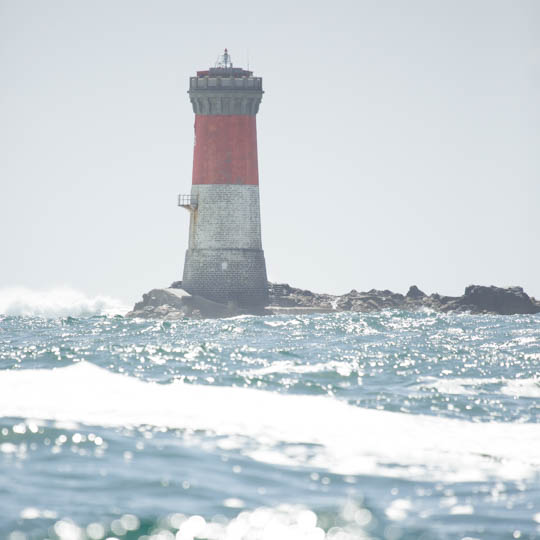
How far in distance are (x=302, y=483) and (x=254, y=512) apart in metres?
1.11

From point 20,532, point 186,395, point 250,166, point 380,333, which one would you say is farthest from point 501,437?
point 250,166

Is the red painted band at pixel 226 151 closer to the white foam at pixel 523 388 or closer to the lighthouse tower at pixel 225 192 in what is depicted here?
the lighthouse tower at pixel 225 192

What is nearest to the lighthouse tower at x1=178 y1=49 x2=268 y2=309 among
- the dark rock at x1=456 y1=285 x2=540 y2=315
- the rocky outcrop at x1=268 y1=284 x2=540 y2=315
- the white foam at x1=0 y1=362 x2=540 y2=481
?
the rocky outcrop at x1=268 y1=284 x2=540 y2=315

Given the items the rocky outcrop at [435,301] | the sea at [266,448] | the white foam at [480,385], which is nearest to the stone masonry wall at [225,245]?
the rocky outcrop at [435,301]

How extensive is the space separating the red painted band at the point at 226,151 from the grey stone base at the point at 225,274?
315 cm

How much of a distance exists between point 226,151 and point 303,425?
35653 millimetres

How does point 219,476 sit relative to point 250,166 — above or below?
below

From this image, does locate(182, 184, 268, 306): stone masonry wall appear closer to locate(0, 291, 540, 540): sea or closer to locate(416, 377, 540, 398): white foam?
locate(0, 291, 540, 540): sea

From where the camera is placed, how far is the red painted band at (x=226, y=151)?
4819cm

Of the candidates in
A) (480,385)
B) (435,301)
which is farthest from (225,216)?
(480,385)

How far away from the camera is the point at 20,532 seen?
800 centimetres

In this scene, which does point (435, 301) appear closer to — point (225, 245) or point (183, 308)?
point (225, 245)

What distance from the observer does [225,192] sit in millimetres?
48188

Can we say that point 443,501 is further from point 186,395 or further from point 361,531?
point 186,395
